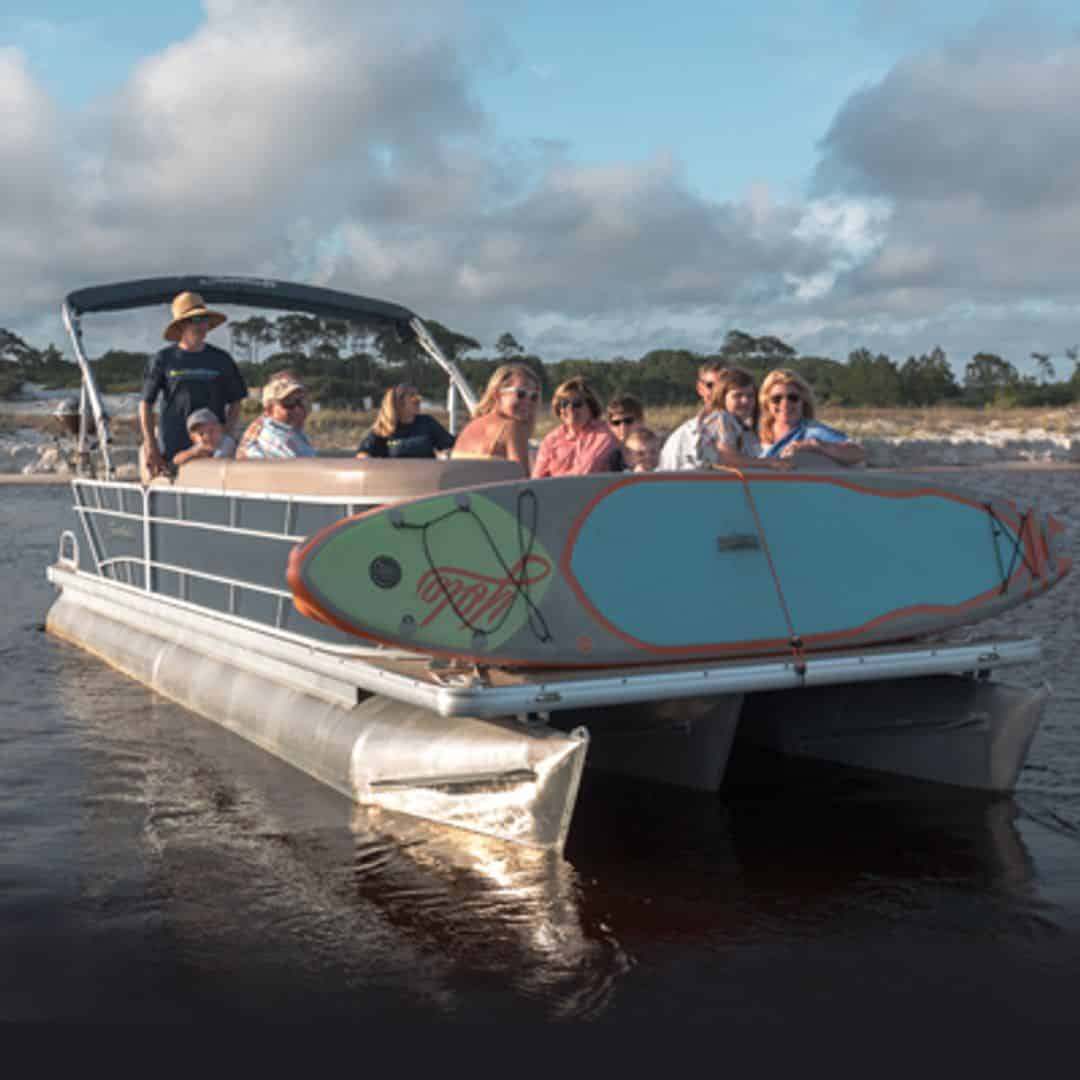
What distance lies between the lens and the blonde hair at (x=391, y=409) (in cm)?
806

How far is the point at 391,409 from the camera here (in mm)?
8070

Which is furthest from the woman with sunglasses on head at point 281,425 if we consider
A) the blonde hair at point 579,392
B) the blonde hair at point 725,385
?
the blonde hair at point 725,385

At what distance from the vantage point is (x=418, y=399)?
8203 millimetres

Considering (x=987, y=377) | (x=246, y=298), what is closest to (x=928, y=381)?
(x=987, y=377)

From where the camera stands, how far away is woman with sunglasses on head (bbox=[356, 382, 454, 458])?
8.08 meters

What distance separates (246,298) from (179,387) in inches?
47.5

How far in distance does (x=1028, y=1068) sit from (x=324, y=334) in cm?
1022

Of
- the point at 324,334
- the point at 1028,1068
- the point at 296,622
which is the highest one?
the point at 324,334

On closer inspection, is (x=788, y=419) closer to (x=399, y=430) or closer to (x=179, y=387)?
(x=399, y=430)

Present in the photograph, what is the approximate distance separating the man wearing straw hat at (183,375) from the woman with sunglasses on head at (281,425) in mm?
1385

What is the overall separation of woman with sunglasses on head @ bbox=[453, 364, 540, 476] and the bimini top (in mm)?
3805

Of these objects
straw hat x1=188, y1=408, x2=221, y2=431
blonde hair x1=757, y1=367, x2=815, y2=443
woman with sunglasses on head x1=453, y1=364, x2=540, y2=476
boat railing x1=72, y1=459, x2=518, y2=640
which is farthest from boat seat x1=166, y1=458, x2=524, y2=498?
straw hat x1=188, y1=408, x2=221, y2=431

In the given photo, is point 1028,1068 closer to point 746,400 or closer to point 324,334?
point 746,400

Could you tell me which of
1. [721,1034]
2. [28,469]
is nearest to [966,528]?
[721,1034]
